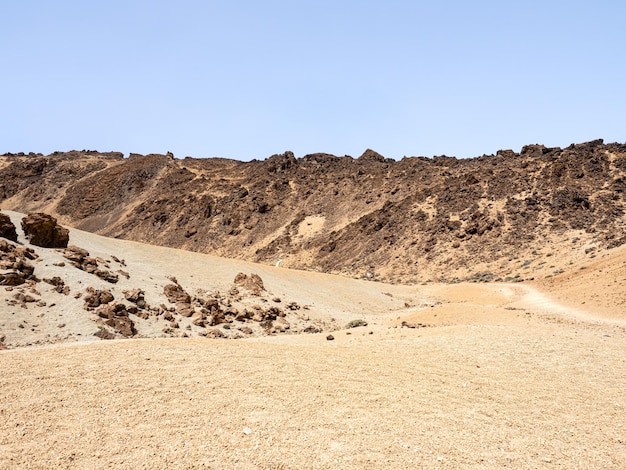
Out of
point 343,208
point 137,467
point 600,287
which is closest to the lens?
point 137,467

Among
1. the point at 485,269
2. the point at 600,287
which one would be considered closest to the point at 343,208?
the point at 485,269

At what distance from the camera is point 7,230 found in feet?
60.6

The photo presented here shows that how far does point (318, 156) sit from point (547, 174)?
36.5 metres

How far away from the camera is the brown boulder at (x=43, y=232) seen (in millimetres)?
19562

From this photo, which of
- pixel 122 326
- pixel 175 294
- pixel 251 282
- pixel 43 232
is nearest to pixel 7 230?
pixel 43 232

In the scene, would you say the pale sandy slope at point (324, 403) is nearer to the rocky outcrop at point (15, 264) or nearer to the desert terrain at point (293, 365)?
the desert terrain at point (293, 365)

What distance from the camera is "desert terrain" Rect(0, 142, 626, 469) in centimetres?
636

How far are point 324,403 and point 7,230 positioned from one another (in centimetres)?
1613

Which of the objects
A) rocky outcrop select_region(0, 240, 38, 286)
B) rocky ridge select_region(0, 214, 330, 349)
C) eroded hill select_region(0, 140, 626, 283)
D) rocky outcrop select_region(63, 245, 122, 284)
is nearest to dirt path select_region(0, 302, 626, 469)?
rocky ridge select_region(0, 214, 330, 349)

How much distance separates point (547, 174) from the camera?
48.2 metres

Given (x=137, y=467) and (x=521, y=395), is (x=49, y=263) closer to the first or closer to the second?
(x=137, y=467)

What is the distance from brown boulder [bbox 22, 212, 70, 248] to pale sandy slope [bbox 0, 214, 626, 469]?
11.1 metres

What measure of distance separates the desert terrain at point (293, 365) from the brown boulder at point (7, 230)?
0.44 m

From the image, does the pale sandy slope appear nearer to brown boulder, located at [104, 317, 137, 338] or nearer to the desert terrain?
the desert terrain
